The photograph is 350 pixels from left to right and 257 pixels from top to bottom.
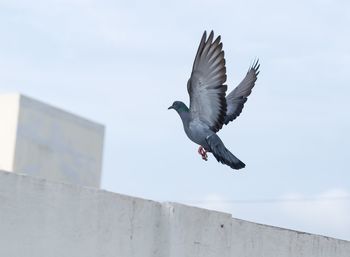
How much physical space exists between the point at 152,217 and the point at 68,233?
32.9 inches

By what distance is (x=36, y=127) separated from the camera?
2070 centimetres

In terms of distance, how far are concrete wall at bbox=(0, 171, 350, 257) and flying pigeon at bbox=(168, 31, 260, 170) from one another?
487 mm

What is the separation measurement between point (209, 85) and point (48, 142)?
14204 mm

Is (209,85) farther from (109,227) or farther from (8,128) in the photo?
(8,128)

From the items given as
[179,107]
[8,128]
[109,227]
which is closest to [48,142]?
[8,128]

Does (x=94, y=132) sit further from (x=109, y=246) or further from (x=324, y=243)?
(x=109, y=246)

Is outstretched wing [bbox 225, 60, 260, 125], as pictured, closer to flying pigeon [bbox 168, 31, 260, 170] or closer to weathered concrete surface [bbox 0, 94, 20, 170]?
flying pigeon [bbox 168, 31, 260, 170]

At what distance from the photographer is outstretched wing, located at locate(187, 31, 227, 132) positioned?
23.8 ft

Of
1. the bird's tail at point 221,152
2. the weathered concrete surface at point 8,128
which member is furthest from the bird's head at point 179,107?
the weathered concrete surface at point 8,128

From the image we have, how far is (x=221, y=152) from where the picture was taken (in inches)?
284

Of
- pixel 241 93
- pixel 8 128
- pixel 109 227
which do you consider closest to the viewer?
pixel 109 227

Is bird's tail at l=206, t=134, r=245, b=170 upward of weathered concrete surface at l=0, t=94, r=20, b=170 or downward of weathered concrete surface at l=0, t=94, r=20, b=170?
downward

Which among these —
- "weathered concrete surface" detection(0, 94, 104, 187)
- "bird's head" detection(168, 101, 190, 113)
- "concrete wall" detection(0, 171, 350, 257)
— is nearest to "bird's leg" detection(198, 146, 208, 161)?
"bird's head" detection(168, 101, 190, 113)

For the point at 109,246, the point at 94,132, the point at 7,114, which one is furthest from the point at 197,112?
the point at 94,132
